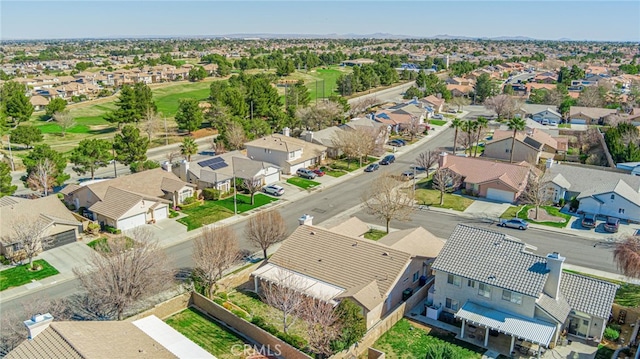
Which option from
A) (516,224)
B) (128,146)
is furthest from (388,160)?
(128,146)

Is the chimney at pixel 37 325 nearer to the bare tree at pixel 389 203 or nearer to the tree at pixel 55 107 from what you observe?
the bare tree at pixel 389 203

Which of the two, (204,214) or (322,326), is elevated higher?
(322,326)

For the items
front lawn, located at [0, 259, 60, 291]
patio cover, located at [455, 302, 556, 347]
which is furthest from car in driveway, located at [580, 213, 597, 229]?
front lawn, located at [0, 259, 60, 291]

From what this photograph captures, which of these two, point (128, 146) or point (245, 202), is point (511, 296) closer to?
point (245, 202)

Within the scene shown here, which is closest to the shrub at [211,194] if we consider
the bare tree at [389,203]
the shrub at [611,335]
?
the bare tree at [389,203]

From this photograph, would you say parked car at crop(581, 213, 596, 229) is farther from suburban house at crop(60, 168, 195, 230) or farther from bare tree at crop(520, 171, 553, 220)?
suburban house at crop(60, 168, 195, 230)

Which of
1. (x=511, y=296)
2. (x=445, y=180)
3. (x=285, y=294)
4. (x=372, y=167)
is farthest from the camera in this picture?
(x=372, y=167)
